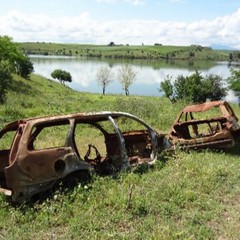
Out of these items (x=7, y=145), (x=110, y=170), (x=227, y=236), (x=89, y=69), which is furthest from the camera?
(x=89, y=69)

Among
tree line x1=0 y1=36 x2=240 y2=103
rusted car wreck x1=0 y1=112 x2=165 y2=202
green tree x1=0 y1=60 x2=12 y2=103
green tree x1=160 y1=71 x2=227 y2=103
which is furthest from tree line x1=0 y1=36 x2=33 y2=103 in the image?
rusted car wreck x1=0 y1=112 x2=165 y2=202

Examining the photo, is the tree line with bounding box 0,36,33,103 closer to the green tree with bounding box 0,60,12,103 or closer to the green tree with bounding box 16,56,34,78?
the green tree with bounding box 16,56,34,78

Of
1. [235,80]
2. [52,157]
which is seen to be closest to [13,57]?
[235,80]

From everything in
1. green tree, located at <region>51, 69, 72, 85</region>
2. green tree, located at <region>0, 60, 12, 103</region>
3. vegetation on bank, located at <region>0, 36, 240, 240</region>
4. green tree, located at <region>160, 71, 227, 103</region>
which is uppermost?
vegetation on bank, located at <region>0, 36, 240, 240</region>

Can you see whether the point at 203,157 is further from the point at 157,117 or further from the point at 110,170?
the point at 157,117

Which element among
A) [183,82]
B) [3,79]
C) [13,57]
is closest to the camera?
[3,79]

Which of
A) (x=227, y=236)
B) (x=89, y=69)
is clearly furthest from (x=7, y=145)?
(x=89, y=69)

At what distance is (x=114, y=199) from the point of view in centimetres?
663

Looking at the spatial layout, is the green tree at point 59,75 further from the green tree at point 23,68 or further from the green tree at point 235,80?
the green tree at point 235,80

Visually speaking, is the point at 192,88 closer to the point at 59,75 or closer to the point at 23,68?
the point at 23,68

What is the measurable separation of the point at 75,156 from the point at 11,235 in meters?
1.98

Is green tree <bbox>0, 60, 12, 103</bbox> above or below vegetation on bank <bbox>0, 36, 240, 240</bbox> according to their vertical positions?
below

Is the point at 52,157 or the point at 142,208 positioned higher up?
the point at 52,157

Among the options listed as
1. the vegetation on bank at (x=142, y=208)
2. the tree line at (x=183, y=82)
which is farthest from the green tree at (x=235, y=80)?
the vegetation on bank at (x=142, y=208)
